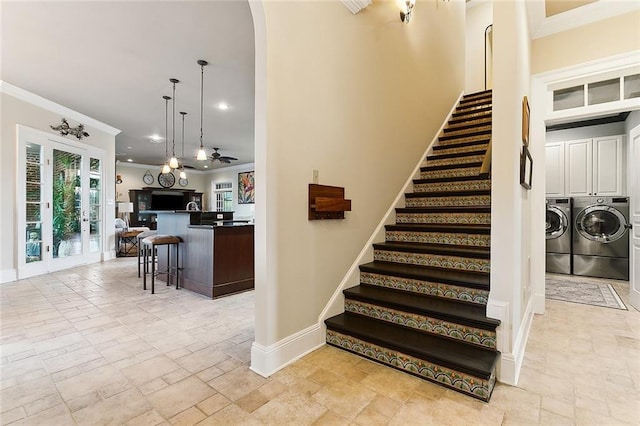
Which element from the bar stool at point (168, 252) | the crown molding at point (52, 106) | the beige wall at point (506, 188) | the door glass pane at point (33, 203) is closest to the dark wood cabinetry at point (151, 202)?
the crown molding at point (52, 106)

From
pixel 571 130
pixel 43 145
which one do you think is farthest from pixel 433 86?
pixel 43 145

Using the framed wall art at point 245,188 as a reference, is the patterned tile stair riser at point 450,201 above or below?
below

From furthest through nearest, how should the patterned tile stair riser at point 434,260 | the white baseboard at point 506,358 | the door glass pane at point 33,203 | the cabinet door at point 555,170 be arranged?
the cabinet door at point 555,170 → the door glass pane at point 33,203 → the patterned tile stair riser at point 434,260 → the white baseboard at point 506,358

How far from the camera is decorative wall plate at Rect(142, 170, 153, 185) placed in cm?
1181

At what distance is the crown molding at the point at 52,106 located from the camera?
15.4 ft

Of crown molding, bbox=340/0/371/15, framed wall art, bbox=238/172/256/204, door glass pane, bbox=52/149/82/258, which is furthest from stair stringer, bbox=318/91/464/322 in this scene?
framed wall art, bbox=238/172/256/204

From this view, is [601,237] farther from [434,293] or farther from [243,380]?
[243,380]

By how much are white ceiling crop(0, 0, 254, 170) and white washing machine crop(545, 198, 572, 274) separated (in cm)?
574

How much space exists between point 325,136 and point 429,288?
153cm

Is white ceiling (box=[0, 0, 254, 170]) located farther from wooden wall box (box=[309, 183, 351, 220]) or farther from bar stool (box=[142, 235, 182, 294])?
bar stool (box=[142, 235, 182, 294])

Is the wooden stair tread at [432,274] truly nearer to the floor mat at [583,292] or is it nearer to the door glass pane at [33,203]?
the floor mat at [583,292]

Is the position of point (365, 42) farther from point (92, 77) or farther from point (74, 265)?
point (74, 265)

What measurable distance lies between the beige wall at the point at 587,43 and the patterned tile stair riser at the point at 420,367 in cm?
352

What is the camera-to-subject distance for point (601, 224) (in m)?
5.12
